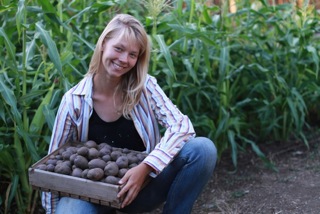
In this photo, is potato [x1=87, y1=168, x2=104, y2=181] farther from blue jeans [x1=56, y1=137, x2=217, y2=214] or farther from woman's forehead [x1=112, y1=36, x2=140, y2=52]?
woman's forehead [x1=112, y1=36, x2=140, y2=52]

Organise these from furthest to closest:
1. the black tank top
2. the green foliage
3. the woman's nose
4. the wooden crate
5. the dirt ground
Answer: the dirt ground
the green foliage
the black tank top
the woman's nose
the wooden crate

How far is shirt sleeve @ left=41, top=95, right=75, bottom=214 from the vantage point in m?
2.59

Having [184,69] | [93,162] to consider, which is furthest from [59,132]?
[184,69]

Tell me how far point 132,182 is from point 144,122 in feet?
1.32

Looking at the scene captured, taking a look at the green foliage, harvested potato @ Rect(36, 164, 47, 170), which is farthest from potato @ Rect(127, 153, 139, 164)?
the green foliage

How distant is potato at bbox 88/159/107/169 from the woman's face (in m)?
0.41

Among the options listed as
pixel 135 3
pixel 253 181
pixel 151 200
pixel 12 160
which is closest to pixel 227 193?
pixel 253 181

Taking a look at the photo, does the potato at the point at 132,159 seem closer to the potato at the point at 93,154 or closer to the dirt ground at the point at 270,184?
the potato at the point at 93,154

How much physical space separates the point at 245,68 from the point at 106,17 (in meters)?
1.10

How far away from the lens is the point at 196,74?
3939 millimetres

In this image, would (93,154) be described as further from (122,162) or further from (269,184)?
(269,184)

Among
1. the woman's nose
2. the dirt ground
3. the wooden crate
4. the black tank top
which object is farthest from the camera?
the dirt ground

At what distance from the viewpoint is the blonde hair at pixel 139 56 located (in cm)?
254

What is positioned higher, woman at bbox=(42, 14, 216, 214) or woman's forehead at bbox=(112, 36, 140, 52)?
woman's forehead at bbox=(112, 36, 140, 52)
